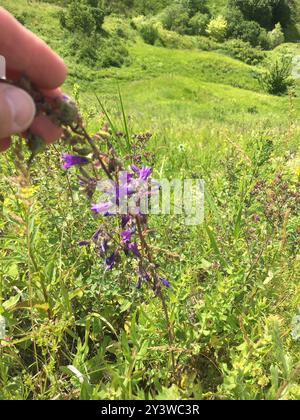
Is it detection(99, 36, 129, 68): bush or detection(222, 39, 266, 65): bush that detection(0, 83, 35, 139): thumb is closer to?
detection(99, 36, 129, 68): bush

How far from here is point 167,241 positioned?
103 inches

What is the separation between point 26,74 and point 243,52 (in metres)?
50.9

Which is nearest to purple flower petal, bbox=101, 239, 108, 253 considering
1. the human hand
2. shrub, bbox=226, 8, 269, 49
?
the human hand

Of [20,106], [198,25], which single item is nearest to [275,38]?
[198,25]

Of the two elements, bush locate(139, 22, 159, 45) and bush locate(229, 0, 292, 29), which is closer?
bush locate(139, 22, 159, 45)

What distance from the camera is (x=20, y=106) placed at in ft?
4.39

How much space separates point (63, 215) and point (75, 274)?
372 mm

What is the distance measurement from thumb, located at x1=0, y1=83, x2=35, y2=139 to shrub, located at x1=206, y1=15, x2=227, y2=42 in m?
56.3

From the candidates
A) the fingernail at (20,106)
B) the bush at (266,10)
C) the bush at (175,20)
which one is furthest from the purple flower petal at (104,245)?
the bush at (266,10)

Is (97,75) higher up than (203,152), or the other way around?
(203,152)

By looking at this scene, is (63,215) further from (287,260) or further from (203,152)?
(203,152)

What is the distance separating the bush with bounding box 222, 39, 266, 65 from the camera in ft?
153

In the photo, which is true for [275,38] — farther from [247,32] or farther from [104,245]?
[104,245]

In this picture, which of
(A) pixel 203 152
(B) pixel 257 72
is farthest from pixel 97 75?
(A) pixel 203 152
